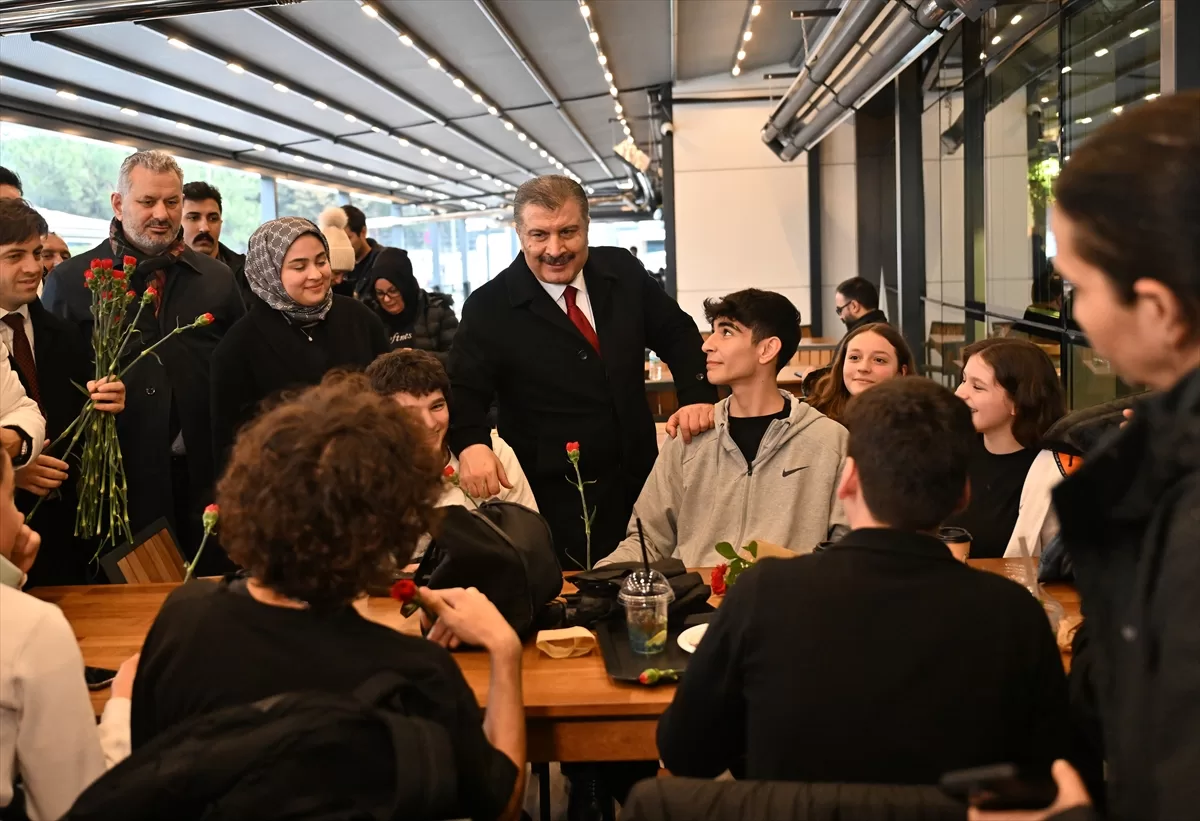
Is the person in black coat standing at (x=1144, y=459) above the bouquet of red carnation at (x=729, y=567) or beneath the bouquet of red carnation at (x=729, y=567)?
above

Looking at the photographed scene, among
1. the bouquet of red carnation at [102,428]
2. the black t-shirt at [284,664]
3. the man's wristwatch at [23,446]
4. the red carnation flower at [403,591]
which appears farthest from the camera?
the bouquet of red carnation at [102,428]

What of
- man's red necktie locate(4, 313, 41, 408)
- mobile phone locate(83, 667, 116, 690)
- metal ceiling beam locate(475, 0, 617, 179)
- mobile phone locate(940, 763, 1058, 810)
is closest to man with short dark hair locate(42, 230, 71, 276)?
man's red necktie locate(4, 313, 41, 408)

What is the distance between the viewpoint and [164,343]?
13.5ft

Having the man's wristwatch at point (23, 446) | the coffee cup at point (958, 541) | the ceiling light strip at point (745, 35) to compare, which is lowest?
the coffee cup at point (958, 541)

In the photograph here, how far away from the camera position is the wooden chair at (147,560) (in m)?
2.95

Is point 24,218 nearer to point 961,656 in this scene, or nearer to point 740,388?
point 740,388

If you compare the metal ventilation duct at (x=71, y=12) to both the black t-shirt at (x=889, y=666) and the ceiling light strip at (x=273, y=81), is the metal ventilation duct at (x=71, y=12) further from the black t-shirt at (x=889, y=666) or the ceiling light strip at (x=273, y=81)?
the black t-shirt at (x=889, y=666)

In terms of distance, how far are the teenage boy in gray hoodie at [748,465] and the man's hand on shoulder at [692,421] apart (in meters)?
0.02

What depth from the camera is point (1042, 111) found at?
18.7 ft

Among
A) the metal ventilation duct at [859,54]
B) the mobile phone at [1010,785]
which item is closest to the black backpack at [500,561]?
the mobile phone at [1010,785]

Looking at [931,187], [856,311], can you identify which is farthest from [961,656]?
[931,187]

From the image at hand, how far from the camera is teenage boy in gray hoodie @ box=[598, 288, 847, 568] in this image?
10.1 feet

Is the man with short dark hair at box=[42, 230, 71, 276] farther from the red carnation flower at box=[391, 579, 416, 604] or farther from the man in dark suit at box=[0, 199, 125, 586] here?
the red carnation flower at box=[391, 579, 416, 604]

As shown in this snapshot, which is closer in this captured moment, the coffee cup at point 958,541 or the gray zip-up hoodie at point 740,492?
the coffee cup at point 958,541
